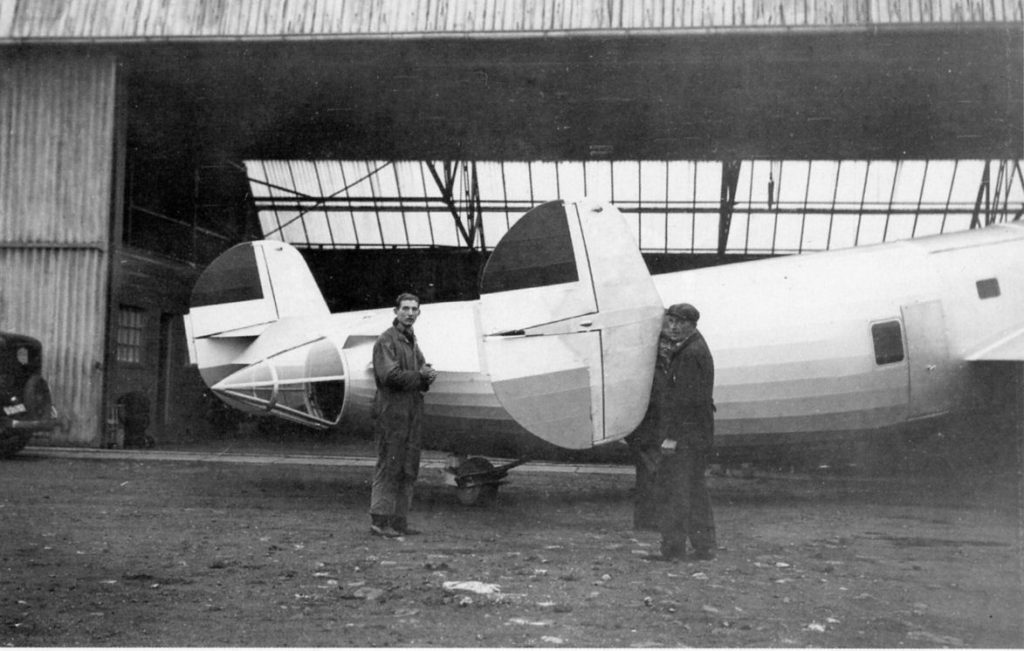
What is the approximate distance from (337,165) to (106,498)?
23.6 metres

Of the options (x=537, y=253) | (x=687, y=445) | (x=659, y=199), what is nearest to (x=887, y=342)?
(x=687, y=445)

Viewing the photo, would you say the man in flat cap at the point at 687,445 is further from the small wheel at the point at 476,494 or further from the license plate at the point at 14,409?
the license plate at the point at 14,409

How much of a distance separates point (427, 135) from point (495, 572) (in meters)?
21.5

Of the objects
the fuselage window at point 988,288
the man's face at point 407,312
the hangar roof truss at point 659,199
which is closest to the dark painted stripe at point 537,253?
the man's face at point 407,312

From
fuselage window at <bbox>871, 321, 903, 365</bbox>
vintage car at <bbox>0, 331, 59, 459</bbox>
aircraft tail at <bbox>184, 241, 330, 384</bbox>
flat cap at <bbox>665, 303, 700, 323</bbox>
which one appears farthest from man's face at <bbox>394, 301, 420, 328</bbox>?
vintage car at <bbox>0, 331, 59, 459</bbox>

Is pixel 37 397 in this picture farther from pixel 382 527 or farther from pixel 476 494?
pixel 382 527

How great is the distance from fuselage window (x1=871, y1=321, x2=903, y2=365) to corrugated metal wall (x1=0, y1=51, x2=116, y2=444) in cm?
1515

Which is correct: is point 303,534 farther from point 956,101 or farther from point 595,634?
point 956,101

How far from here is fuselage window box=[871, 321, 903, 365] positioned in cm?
1198

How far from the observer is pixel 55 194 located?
2045 centimetres

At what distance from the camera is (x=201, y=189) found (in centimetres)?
3238

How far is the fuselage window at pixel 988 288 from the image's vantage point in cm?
1325

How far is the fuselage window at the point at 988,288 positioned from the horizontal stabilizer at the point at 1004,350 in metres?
0.62

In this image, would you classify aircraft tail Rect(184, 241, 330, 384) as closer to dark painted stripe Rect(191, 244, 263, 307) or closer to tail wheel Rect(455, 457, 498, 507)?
dark painted stripe Rect(191, 244, 263, 307)
